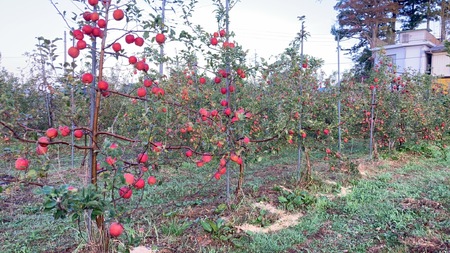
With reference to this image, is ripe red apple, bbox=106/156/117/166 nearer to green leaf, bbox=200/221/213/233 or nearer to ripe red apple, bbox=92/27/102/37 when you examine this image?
ripe red apple, bbox=92/27/102/37

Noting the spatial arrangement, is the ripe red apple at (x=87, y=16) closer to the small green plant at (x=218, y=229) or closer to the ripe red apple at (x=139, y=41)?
the ripe red apple at (x=139, y=41)

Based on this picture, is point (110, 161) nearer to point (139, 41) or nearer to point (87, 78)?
point (87, 78)

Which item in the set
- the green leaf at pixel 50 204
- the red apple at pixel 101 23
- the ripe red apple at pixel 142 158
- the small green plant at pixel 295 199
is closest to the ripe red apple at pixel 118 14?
the red apple at pixel 101 23

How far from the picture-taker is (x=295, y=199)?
145 inches

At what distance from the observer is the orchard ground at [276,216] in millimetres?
2695

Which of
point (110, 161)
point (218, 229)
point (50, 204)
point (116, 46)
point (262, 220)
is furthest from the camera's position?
point (262, 220)

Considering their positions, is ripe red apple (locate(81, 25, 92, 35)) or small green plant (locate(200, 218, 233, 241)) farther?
Result: small green plant (locate(200, 218, 233, 241))

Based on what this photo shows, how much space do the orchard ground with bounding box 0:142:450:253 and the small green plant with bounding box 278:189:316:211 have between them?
11mm

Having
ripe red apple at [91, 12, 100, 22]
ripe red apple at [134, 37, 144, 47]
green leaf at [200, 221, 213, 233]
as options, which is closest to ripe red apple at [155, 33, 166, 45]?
ripe red apple at [134, 37, 144, 47]

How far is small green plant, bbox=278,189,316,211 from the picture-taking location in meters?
3.62

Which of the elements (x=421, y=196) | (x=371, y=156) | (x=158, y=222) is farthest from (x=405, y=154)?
(x=158, y=222)

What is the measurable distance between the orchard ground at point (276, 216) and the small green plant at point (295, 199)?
0.04 ft

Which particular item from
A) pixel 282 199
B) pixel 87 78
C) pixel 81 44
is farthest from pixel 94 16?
pixel 282 199

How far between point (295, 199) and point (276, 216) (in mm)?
438
